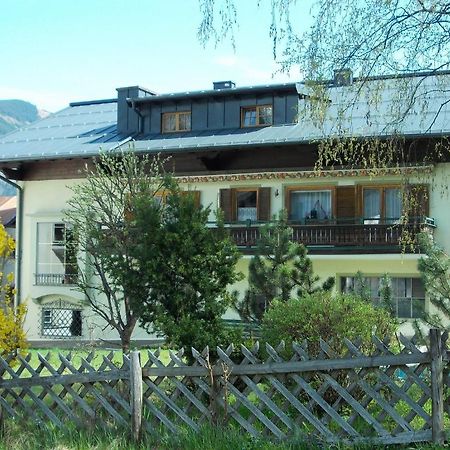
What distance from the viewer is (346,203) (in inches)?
922

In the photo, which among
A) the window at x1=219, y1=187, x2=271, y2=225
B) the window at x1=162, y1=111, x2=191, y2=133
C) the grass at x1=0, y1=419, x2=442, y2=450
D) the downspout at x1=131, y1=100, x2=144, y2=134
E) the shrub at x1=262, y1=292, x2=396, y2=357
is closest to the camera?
the grass at x1=0, y1=419, x2=442, y2=450

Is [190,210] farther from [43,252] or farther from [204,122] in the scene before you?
[43,252]

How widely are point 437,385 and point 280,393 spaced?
5.73 feet

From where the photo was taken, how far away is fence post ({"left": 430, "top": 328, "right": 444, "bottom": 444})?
7.57 metres

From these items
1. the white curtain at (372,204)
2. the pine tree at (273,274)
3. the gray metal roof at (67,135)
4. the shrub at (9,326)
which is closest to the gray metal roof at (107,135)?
the gray metal roof at (67,135)

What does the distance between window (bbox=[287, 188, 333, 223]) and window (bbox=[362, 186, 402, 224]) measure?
1.12 meters

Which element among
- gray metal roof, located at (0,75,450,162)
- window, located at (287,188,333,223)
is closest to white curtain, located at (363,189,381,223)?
window, located at (287,188,333,223)

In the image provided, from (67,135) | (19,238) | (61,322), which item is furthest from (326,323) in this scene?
(67,135)

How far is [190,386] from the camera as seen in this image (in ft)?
33.1

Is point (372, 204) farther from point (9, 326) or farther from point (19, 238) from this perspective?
point (19, 238)

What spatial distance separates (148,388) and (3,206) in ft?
154

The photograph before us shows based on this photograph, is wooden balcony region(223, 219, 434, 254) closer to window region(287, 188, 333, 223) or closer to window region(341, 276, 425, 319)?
window region(287, 188, 333, 223)

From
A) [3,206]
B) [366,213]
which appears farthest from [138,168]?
[3,206]

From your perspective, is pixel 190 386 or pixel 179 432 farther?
pixel 190 386
